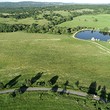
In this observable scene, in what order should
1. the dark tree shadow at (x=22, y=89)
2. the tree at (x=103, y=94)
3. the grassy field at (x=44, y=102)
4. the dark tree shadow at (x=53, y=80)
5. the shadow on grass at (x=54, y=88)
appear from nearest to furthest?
the grassy field at (x=44, y=102) → the tree at (x=103, y=94) → the dark tree shadow at (x=22, y=89) → the shadow on grass at (x=54, y=88) → the dark tree shadow at (x=53, y=80)

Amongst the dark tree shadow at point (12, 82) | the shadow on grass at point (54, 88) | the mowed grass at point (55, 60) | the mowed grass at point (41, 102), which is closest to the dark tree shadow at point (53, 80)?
the mowed grass at point (55, 60)

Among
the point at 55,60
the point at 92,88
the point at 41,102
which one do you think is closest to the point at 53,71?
the point at 55,60

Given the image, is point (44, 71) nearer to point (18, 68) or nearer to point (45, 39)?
point (18, 68)

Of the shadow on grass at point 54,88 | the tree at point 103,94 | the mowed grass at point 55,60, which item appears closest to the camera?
the tree at point 103,94

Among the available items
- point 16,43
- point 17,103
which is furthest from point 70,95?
point 16,43

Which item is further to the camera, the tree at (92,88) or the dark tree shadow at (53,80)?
the dark tree shadow at (53,80)

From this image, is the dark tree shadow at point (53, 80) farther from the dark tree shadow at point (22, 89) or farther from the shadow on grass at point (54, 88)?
the dark tree shadow at point (22, 89)

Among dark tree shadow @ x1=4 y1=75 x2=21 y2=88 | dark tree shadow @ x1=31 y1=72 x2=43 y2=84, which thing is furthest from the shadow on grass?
dark tree shadow @ x1=4 y1=75 x2=21 y2=88
